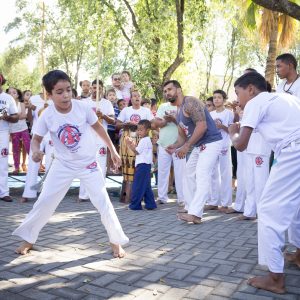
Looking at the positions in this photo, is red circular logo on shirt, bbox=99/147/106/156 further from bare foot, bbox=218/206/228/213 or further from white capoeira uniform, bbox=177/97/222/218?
bare foot, bbox=218/206/228/213

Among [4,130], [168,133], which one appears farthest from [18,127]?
[168,133]

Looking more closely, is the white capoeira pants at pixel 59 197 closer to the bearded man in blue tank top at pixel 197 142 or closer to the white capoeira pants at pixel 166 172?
the bearded man in blue tank top at pixel 197 142

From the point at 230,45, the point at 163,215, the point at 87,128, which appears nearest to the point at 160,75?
the point at 163,215

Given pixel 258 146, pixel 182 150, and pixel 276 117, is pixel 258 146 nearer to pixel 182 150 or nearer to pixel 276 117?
pixel 182 150

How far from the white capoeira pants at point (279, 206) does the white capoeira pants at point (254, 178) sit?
2.38 m

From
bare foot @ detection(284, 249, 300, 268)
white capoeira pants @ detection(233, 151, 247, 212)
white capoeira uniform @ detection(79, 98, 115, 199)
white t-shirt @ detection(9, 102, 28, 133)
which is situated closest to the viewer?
bare foot @ detection(284, 249, 300, 268)

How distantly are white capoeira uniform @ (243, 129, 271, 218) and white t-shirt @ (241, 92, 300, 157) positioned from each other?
2326 mm

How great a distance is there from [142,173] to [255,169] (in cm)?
223

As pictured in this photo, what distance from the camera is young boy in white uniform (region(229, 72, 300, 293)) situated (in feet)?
11.0

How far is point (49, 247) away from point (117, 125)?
379 centimetres

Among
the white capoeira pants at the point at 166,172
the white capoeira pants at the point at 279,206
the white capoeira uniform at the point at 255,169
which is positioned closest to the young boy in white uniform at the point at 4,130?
the white capoeira pants at the point at 166,172

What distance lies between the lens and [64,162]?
4.27 metres

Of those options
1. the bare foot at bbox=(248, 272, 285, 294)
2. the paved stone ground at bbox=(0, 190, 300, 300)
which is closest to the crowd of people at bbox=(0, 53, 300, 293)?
Answer: the bare foot at bbox=(248, 272, 285, 294)

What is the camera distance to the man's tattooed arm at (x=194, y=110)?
5750mm
